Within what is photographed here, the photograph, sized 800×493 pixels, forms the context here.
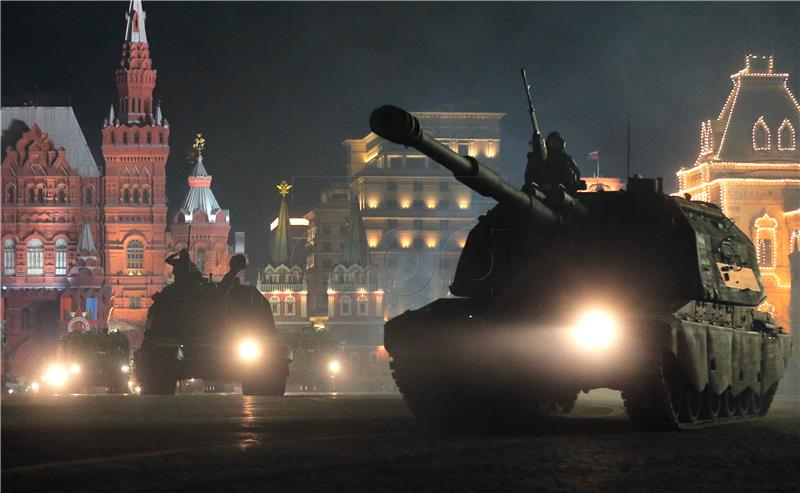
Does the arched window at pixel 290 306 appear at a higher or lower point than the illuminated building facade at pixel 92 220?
lower

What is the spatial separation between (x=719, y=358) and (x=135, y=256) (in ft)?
362

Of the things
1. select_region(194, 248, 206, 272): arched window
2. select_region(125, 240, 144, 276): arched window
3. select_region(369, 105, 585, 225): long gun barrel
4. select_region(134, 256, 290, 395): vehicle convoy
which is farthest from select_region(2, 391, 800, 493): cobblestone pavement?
select_region(194, 248, 206, 272): arched window

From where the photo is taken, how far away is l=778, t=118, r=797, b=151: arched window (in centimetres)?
9755

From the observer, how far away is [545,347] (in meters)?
17.1

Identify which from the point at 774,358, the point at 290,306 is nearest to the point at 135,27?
the point at 290,306

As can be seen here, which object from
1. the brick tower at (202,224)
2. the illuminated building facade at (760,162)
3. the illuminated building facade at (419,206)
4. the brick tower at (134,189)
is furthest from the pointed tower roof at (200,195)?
the illuminated building facade at (760,162)

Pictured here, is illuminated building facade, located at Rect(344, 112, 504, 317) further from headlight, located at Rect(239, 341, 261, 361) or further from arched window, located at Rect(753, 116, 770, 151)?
headlight, located at Rect(239, 341, 261, 361)

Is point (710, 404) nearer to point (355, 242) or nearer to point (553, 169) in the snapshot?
point (553, 169)

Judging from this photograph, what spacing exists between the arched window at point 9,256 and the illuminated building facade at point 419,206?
34815 mm

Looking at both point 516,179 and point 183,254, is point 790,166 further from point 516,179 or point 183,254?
point 183,254

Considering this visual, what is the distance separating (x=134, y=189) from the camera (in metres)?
127

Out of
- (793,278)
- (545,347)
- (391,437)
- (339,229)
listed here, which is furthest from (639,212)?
(339,229)

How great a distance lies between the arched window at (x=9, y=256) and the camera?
12381cm

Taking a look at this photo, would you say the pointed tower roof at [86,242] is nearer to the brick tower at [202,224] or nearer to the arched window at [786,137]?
the brick tower at [202,224]
